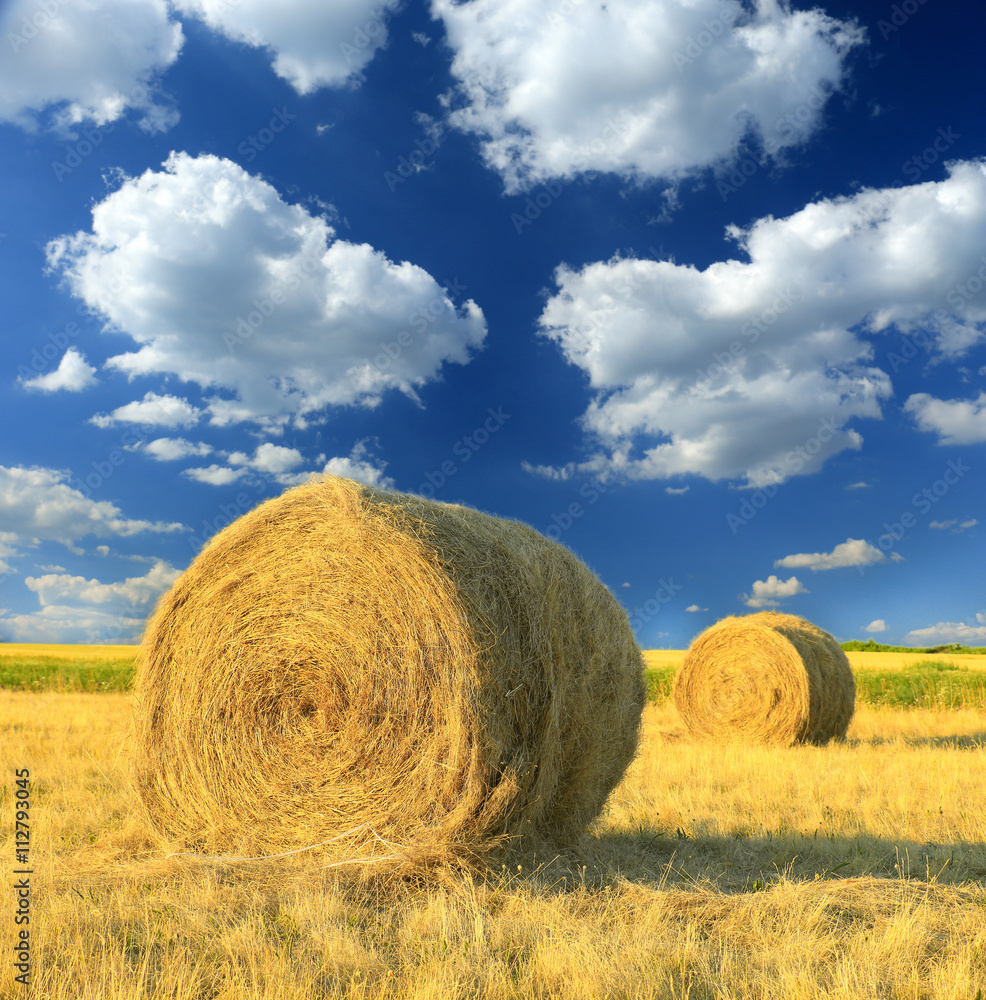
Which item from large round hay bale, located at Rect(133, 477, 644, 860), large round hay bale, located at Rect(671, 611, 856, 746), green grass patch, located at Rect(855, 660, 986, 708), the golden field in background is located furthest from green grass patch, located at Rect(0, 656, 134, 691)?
green grass patch, located at Rect(855, 660, 986, 708)

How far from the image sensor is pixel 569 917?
13.5 ft

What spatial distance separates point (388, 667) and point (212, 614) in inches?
62.1

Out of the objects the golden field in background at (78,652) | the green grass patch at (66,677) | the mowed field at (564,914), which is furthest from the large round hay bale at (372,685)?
the golden field in background at (78,652)

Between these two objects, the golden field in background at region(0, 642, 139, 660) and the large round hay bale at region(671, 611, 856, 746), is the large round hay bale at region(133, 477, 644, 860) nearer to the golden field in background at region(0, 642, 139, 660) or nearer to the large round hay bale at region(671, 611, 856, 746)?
the large round hay bale at region(671, 611, 856, 746)

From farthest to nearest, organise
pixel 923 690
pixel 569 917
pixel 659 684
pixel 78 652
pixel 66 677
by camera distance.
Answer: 1. pixel 78 652
2. pixel 66 677
3. pixel 659 684
4. pixel 923 690
5. pixel 569 917

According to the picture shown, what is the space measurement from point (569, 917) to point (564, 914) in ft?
0.11

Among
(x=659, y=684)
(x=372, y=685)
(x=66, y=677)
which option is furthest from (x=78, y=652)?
(x=372, y=685)

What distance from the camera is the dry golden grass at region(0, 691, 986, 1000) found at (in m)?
3.32

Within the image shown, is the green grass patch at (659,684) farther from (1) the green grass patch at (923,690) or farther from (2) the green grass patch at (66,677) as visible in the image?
(2) the green grass patch at (66,677)

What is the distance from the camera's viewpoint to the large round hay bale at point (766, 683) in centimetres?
1231

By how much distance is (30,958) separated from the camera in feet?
11.3

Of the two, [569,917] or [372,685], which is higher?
[372,685]

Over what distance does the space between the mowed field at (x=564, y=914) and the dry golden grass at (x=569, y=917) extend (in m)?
0.01

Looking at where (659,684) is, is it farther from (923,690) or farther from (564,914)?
(564,914)
